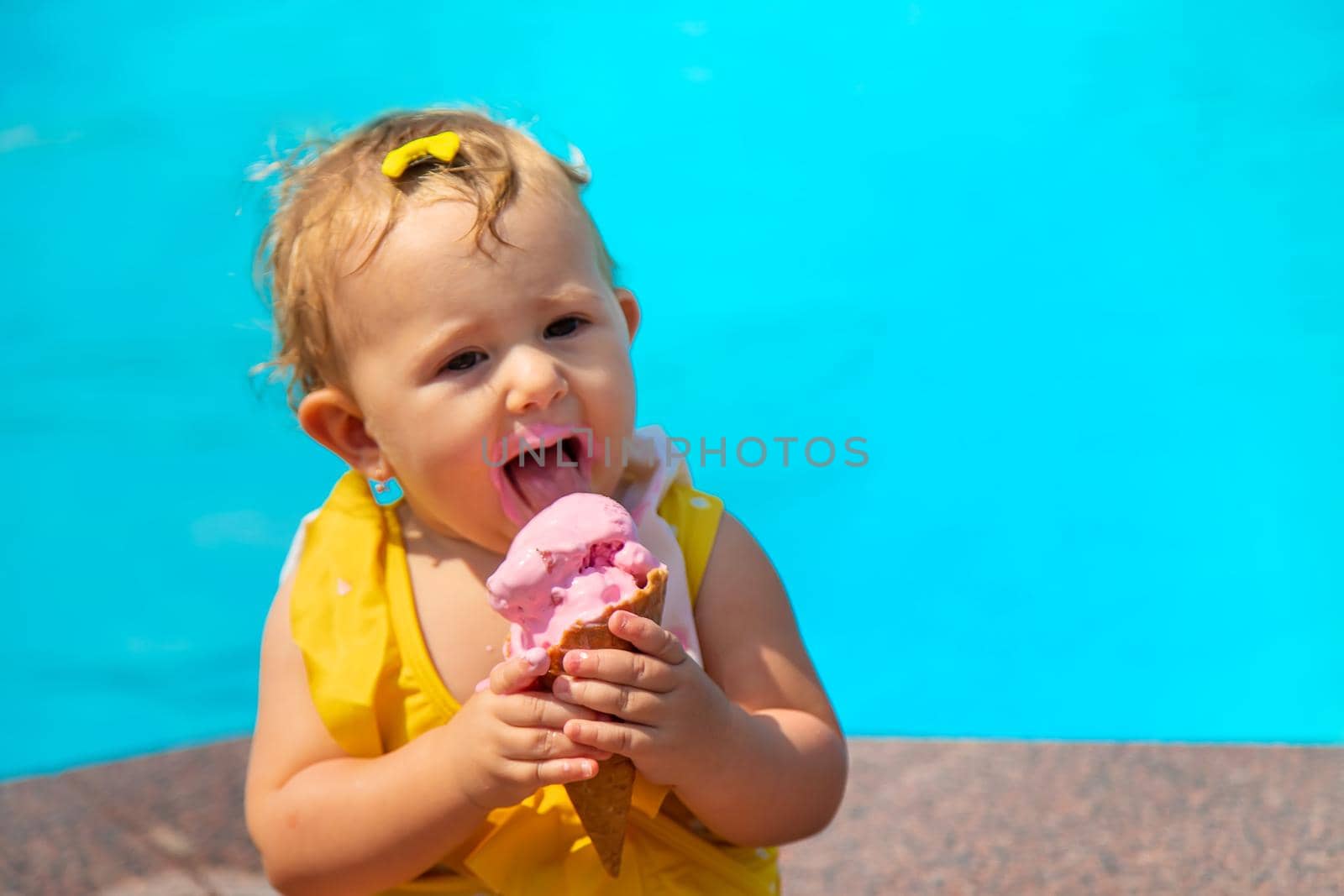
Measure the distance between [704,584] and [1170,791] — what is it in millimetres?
1794

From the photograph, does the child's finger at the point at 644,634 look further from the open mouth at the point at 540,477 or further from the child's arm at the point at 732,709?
the open mouth at the point at 540,477

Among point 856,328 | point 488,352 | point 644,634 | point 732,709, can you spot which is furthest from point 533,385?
point 856,328

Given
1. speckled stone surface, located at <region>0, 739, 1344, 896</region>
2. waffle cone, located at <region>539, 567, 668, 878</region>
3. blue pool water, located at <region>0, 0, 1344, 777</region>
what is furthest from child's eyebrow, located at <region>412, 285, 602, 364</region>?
blue pool water, located at <region>0, 0, 1344, 777</region>

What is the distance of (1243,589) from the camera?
4578 mm

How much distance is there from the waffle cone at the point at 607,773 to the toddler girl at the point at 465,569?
2.3 inches

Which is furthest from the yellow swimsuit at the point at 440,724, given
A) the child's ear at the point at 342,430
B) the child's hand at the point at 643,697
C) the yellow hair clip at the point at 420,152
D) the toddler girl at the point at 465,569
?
the yellow hair clip at the point at 420,152

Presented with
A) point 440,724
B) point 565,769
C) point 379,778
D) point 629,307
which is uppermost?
point 629,307

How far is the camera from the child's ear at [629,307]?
7.35 feet

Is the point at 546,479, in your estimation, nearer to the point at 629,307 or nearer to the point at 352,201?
the point at 629,307

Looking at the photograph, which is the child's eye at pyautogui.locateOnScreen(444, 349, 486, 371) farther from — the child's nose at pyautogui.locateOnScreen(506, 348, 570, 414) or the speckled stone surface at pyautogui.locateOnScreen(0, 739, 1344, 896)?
the speckled stone surface at pyautogui.locateOnScreen(0, 739, 1344, 896)

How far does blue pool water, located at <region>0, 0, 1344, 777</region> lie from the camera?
464cm

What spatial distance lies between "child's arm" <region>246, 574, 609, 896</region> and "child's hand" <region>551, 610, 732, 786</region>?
4cm

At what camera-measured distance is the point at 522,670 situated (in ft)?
5.53

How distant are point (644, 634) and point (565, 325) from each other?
0.57 meters
